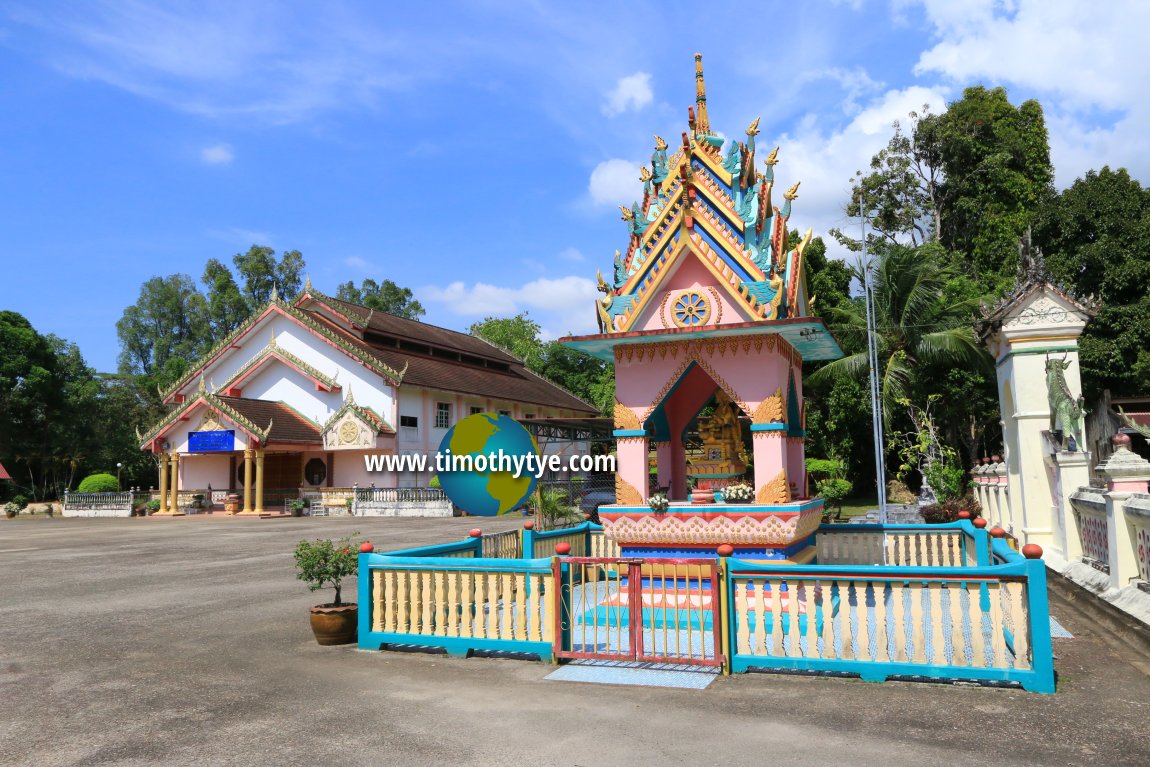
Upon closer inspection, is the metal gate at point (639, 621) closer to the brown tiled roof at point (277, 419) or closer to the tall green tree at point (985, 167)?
the brown tiled roof at point (277, 419)

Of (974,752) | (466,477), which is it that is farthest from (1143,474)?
(466,477)

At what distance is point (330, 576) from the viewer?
8.16m

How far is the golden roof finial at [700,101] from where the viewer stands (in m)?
10.0

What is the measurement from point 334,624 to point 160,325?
66747 millimetres

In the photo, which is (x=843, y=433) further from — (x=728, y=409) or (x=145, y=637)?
(x=145, y=637)

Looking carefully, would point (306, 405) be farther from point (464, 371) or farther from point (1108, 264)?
point (1108, 264)

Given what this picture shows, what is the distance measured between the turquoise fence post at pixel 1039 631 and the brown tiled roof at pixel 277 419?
3239cm

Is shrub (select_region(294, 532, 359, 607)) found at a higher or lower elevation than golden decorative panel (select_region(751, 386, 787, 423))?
lower

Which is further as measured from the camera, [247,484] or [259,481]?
[247,484]

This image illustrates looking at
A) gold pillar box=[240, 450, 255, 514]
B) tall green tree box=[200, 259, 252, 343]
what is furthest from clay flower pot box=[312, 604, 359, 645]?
tall green tree box=[200, 259, 252, 343]

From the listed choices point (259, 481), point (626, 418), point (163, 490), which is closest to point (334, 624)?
point (626, 418)

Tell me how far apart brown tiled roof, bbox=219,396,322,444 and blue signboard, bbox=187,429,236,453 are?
120cm

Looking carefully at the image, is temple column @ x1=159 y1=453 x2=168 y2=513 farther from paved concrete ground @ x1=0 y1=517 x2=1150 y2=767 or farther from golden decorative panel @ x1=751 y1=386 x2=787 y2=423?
golden decorative panel @ x1=751 y1=386 x2=787 y2=423

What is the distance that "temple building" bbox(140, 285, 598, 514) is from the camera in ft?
114
